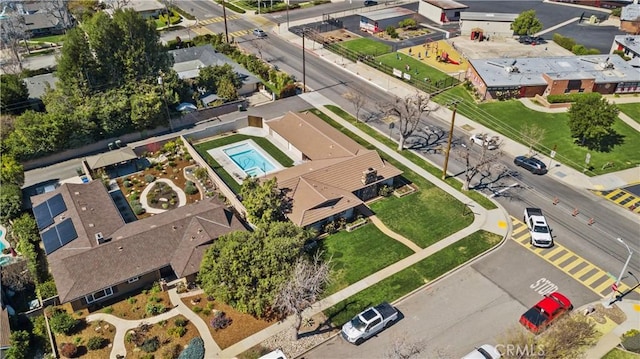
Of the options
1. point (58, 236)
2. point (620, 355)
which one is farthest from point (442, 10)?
point (58, 236)

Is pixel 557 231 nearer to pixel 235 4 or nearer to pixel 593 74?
pixel 593 74

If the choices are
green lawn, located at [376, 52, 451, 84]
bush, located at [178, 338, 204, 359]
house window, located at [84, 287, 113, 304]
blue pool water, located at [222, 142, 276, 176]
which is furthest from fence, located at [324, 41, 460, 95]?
house window, located at [84, 287, 113, 304]

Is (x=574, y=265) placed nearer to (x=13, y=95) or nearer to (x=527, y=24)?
(x=527, y=24)

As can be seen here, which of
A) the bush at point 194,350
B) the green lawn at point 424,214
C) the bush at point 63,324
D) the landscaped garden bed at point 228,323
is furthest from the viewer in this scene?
the green lawn at point 424,214

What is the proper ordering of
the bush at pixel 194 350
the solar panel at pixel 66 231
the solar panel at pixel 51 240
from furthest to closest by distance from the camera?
1. the solar panel at pixel 66 231
2. the solar panel at pixel 51 240
3. the bush at pixel 194 350

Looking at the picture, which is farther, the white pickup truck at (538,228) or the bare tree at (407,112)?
the bare tree at (407,112)

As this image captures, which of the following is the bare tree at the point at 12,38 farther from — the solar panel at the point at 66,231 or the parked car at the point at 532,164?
the parked car at the point at 532,164

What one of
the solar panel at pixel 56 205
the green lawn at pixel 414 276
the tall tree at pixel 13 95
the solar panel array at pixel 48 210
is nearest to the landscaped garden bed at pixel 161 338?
the green lawn at pixel 414 276
